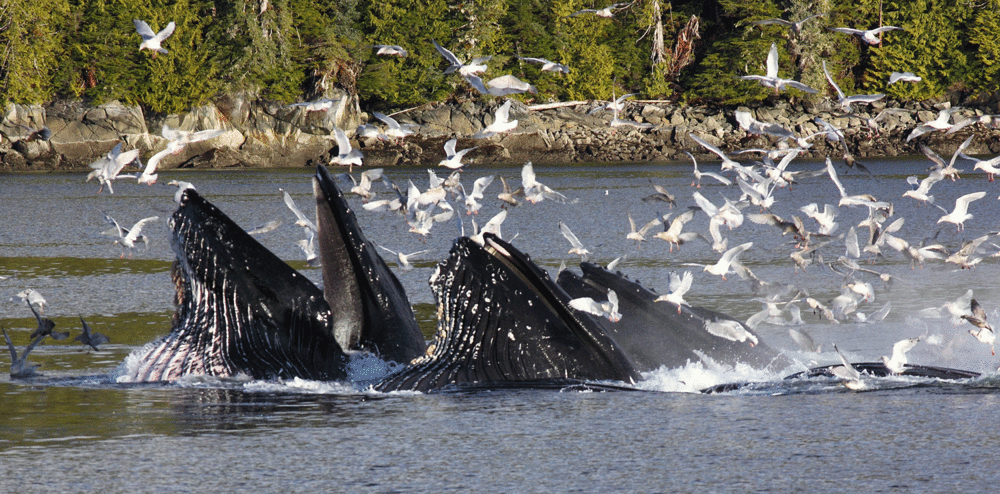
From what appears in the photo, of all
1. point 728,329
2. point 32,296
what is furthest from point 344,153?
point 728,329

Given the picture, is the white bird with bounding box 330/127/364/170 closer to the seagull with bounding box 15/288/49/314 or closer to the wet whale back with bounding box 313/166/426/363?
the seagull with bounding box 15/288/49/314

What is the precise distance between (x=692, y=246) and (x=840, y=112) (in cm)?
4736

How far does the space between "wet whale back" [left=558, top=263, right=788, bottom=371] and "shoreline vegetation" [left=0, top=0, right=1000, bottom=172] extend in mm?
48130

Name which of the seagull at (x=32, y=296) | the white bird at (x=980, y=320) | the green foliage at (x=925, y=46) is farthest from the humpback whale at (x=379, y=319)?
the green foliage at (x=925, y=46)

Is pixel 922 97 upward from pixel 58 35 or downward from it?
downward

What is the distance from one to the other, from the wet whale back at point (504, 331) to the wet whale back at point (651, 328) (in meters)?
0.60

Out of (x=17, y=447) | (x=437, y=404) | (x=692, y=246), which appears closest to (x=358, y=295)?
(x=437, y=404)

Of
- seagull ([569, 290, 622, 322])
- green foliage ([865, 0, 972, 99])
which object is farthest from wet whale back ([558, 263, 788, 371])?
green foliage ([865, 0, 972, 99])

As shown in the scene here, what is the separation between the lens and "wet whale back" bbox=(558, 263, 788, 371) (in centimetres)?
816

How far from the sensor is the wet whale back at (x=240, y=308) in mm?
7625

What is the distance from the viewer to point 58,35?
6038cm

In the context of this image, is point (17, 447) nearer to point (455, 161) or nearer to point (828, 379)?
point (828, 379)

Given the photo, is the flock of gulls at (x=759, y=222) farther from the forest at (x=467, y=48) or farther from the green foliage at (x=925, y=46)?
the green foliage at (x=925, y=46)

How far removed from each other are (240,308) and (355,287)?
73 centimetres
